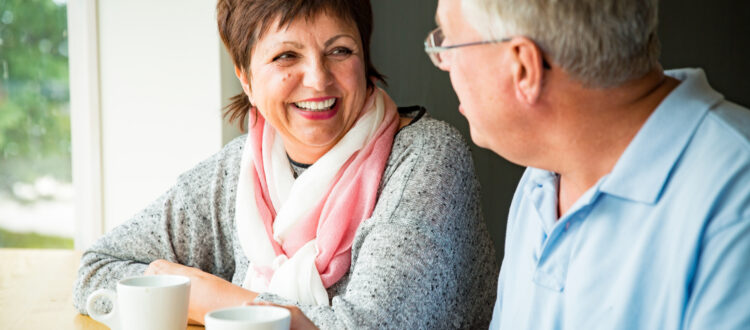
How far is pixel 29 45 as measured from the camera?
107 inches

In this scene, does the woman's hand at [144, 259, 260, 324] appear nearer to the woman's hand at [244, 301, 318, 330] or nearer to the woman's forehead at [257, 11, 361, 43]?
the woman's hand at [244, 301, 318, 330]

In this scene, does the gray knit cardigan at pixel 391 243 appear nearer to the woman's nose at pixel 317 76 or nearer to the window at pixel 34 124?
the woman's nose at pixel 317 76

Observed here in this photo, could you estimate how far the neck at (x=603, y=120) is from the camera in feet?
3.15

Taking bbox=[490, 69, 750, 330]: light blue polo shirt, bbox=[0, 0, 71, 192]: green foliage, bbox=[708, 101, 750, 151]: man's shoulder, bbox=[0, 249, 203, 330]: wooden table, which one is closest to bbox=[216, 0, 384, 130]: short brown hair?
bbox=[0, 249, 203, 330]: wooden table

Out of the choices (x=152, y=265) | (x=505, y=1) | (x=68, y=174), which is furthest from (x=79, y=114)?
(x=505, y=1)

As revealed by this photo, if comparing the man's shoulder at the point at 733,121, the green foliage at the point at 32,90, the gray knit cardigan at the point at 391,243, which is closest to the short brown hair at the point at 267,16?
the gray knit cardigan at the point at 391,243

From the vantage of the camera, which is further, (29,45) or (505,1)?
(29,45)

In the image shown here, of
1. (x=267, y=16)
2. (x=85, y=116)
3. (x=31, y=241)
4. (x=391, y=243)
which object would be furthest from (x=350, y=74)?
(x=31, y=241)

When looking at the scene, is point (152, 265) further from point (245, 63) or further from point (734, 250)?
point (734, 250)

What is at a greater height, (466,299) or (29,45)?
(29,45)

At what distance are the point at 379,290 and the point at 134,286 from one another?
40cm

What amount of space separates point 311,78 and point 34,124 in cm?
164

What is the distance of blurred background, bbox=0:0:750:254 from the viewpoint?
2.31 m

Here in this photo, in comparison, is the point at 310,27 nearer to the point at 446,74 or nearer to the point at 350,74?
the point at 350,74
